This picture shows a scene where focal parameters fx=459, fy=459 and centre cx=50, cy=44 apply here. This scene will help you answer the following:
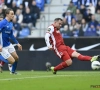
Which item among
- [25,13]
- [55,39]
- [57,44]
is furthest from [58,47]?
[25,13]

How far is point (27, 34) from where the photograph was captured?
23516mm

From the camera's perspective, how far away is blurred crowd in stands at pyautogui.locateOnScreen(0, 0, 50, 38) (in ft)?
76.9

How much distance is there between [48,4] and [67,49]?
9.38 meters

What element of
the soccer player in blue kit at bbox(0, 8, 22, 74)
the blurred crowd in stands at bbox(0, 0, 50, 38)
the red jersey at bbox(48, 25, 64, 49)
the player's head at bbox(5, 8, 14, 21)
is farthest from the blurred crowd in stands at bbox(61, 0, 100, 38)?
the player's head at bbox(5, 8, 14, 21)

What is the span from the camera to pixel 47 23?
24312mm

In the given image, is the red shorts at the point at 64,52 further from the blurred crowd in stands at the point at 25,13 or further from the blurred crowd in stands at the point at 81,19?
the blurred crowd in stands at the point at 25,13

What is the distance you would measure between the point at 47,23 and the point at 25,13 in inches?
50.6

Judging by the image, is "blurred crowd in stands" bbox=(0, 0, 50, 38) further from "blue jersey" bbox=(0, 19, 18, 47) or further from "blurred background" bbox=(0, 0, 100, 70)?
"blue jersey" bbox=(0, 19, 18, 47)

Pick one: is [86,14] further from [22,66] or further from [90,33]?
[22,66]

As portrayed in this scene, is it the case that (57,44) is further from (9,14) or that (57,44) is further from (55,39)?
(9,14)

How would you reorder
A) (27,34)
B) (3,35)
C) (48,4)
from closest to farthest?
(3,35), (27,34), (48,4)

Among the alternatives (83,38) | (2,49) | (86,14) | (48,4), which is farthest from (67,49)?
(48,4)

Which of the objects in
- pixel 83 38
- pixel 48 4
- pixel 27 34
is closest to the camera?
pixel 83 38

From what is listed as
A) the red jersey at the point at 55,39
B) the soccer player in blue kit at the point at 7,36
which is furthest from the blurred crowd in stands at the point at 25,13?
the red jersey at the point at 55,39
